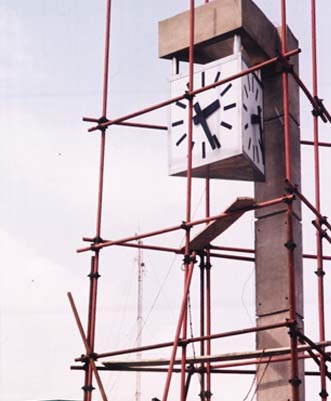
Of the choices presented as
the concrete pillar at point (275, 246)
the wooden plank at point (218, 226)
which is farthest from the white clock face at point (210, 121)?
the concrete pillar at point (275, 246)

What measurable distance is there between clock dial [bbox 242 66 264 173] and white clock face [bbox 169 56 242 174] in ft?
0.71

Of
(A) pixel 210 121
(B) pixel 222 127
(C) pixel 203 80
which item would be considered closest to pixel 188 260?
(B) pixel 222 127

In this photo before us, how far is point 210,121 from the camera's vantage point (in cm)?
2322

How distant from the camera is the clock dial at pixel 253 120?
75.4 feet

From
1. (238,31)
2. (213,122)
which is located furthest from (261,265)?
(238,31)

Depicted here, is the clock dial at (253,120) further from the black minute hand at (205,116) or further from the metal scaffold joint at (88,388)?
the metal scaffold joint at (88,388)

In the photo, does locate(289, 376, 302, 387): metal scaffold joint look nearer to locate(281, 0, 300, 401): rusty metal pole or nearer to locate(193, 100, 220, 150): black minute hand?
locate(281, 0, 300, 401): rusty metal pole

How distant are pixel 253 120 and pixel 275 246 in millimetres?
2333

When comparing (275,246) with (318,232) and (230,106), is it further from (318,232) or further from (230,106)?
(230,106)

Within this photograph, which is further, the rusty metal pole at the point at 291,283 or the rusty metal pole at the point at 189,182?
the rusty metal pole at the point at 189,182

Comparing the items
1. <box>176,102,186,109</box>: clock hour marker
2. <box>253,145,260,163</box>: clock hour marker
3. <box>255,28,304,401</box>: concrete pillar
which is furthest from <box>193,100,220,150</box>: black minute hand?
<box>255,28,304,401</box>: concrete pillar

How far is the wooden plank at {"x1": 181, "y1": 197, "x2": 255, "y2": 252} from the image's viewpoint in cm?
2180

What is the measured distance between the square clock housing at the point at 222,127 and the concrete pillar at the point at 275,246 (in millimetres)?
385

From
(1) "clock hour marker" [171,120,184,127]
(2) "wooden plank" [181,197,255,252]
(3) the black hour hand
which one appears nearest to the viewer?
(2) "wooden plank" [181,197,255,252]
